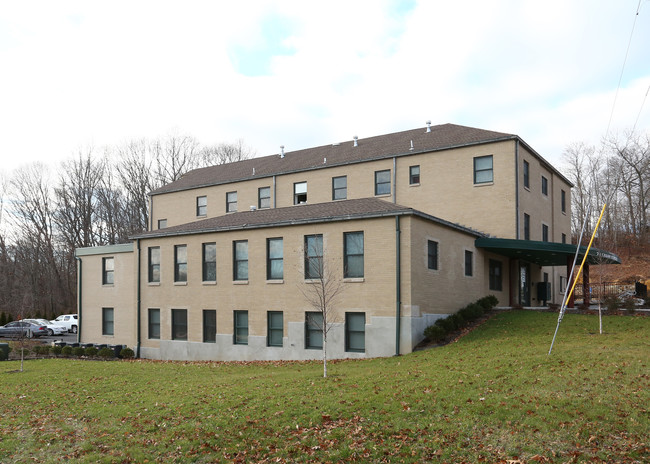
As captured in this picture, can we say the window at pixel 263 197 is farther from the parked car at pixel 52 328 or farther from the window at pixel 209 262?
the parked car at pixel 52 328

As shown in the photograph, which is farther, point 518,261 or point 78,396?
point 518,261

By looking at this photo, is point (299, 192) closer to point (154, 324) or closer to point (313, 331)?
point (154, 324)

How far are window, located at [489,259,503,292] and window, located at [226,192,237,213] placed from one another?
19.5 metres

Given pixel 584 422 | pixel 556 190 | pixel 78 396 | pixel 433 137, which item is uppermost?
pixel 433 137

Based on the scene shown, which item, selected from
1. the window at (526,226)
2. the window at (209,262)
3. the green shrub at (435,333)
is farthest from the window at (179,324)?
the window at (526,226)

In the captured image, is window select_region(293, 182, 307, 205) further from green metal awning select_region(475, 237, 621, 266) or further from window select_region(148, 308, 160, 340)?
green metal awning select_region(475, 237, 621, 266)

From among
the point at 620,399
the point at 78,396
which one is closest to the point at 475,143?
the point at 620,399

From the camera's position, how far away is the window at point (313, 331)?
23.4 m

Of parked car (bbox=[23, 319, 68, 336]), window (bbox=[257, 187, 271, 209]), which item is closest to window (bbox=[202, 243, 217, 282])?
window (bbox=[257, 187, 271, 209])

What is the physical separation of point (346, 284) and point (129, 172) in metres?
52.8

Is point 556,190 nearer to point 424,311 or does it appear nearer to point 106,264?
point 424,311

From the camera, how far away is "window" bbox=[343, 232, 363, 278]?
74.4 ft

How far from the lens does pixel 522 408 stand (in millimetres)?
10664

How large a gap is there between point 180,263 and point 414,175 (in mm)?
14024
